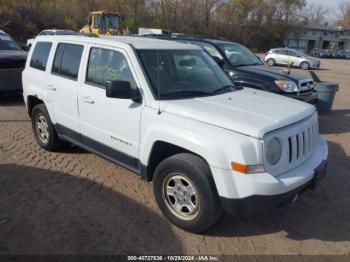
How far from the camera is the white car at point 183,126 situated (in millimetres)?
3332

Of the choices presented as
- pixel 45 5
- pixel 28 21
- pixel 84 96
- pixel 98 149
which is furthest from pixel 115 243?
pixel 45 5

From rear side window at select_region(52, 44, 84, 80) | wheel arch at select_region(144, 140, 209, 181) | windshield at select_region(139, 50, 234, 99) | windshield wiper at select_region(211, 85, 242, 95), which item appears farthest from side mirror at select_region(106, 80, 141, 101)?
rear side window at select_region(52, 44, 84, 80)

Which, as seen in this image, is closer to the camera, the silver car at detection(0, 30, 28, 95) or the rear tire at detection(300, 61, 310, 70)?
the silver car at detection(0, 30, 28, 95)

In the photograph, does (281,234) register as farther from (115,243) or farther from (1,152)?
(1,152)

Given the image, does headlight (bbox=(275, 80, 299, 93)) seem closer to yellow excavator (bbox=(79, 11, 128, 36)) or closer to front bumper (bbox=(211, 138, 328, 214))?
front bumper (bbox=(211, 138, 328, 214))

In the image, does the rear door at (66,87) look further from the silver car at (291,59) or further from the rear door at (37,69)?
the silver car at (291,59)

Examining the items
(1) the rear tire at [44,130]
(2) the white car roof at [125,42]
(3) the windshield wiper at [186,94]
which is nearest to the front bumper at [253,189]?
(3) the windshield wiper at [186,94]

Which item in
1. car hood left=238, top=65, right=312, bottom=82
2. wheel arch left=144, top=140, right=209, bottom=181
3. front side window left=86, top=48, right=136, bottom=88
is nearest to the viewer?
wheel arch left=144, top=140, right=209, bottom=181

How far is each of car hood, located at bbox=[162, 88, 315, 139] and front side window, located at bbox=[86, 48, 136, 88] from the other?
74 centimetres

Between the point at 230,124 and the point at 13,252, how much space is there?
2.35 meters

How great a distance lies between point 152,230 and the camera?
3840mm

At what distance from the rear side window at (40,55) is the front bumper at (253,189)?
3.49 m

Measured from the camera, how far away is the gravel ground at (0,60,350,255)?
3596mm

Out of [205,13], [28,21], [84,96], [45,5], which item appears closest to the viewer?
[84,96]
